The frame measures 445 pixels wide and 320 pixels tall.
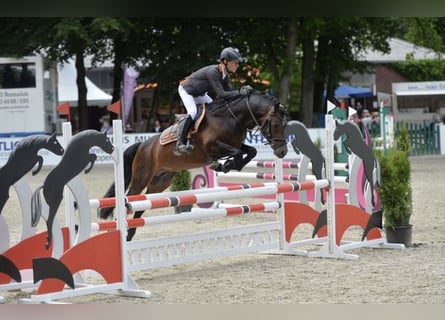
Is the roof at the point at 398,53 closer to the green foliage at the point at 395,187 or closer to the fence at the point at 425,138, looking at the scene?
the fence at the point at 425,138

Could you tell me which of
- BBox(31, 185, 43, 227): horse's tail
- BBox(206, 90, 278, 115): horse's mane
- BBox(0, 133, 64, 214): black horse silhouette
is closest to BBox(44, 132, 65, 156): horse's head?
BBox(0, 133, 64, 214): black horse silhouette

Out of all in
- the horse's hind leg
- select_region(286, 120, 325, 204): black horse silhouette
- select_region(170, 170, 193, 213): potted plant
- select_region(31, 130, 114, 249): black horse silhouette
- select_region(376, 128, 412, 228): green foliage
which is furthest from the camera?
select_region(170, 170, 193, 213): potted plant

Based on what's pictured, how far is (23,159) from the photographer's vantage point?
5.87m

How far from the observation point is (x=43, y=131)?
82.7 feet

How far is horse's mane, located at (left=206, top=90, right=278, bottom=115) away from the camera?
7.76 meters

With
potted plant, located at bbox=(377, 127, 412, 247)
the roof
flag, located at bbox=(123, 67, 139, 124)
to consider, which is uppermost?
the roof

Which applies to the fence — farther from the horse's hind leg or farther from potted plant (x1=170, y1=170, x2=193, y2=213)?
the horse's hind leg

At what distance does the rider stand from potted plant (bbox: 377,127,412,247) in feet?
5.16

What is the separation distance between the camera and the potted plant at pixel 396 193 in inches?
325

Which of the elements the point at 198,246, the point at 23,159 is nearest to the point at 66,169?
the point at 23,159

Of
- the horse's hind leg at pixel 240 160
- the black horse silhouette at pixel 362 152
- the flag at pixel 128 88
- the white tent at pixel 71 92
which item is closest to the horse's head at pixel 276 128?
the horse's hind leg at pixel 240 160

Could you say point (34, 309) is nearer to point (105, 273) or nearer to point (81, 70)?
point (105, 273)

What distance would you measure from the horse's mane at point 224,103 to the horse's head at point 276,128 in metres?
0.14

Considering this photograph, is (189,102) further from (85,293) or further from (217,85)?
(85,293)
